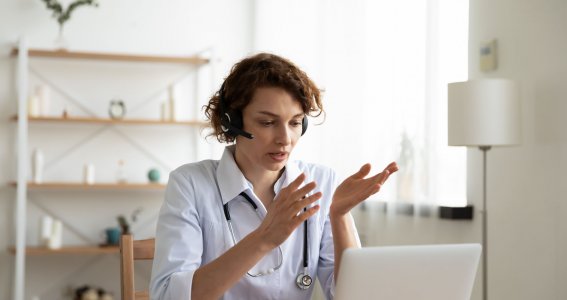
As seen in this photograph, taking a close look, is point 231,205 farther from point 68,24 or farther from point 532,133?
point 68,24

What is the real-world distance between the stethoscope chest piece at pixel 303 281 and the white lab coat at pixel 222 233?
0.01 m

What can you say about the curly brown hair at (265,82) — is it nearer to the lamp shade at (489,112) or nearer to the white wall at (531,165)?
the lamp shade at (489,112)

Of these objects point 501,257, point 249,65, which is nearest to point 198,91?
point 501,257

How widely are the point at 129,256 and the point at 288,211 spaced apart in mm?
598

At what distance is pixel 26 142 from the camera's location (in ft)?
15.0

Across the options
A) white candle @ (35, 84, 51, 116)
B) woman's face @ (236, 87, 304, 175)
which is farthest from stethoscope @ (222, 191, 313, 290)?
white candle @ (35, 84, 51, 116)

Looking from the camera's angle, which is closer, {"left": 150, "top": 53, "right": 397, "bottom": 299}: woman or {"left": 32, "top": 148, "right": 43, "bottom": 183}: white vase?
{"left": 150, "top": 53, "right": 397, "bottom": 299}: woman

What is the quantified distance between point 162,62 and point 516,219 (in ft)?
9.06

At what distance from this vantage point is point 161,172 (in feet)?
16.0

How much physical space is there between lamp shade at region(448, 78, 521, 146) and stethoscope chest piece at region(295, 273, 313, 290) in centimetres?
107

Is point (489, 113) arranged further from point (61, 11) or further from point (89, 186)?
point (61, 11)

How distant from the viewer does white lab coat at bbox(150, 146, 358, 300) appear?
157 cm

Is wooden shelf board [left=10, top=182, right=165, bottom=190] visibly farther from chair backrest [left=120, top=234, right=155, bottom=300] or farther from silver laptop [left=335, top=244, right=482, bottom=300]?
silver laptop [left=335, top=244, right=482, bottom=300]

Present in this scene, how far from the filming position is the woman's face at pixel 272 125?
1.66 meters
